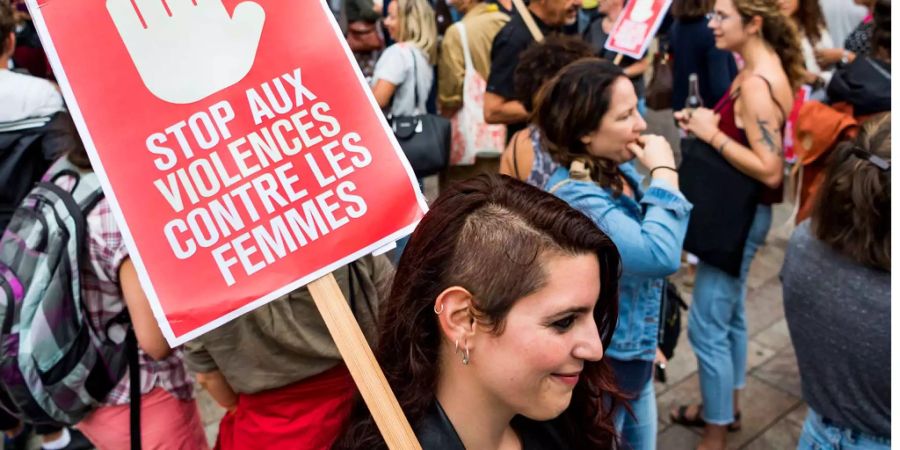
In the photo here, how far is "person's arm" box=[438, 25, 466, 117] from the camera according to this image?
14.1ft

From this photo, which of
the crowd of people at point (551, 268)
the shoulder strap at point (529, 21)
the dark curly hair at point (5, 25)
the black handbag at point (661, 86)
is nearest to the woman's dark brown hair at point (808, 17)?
the crowd of people at point (551, 268)

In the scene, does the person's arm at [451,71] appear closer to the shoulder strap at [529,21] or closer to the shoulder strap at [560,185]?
the shoulder strap at [529,21]

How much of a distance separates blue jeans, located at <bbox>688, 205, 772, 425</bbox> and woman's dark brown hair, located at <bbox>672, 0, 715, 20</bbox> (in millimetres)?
1427

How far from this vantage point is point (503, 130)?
427 centimetres

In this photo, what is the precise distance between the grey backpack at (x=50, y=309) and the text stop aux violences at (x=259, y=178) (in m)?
0.93

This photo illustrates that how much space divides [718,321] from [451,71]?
77.6 inches

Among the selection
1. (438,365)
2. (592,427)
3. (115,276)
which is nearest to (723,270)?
(592,427)

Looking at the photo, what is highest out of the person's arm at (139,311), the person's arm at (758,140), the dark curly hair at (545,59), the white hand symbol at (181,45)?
the white hand symbol at (181,45)

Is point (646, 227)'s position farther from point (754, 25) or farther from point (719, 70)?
point (719, 70)

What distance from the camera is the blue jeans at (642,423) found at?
104 inches

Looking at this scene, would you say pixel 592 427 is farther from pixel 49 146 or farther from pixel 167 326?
pixel 49 146

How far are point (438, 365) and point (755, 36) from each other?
238cm

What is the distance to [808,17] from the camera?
4.23 m

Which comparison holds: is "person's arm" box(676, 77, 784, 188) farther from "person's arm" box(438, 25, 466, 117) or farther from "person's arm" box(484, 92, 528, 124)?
"person's arm" box(438, 25, 466, 117)
